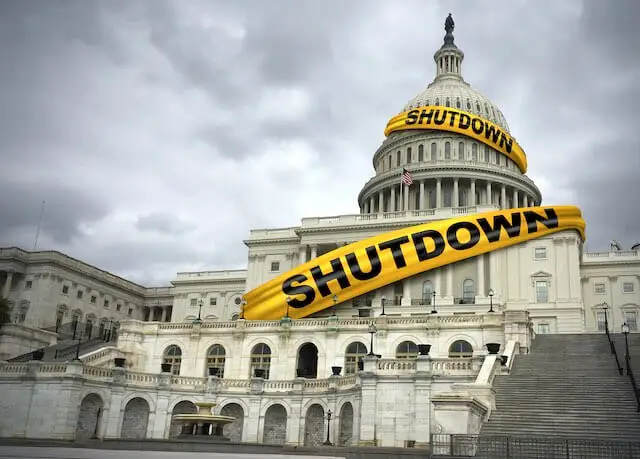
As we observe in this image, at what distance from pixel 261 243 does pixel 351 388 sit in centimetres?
5168

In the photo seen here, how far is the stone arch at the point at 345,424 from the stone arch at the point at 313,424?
263cm

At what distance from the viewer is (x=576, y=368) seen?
38.5m

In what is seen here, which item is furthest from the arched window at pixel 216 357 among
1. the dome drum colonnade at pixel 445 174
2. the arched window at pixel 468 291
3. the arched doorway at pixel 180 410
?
the dome drum colonnade at pixel 445 174

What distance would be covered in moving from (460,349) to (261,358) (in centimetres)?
1608

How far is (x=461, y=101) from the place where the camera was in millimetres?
118438

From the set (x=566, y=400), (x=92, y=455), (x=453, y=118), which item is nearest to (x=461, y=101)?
(x=453, y=118)

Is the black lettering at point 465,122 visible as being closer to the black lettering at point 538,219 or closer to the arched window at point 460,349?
the black lettering at point 538,219

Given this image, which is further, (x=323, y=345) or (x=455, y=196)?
(x=455, y=196)

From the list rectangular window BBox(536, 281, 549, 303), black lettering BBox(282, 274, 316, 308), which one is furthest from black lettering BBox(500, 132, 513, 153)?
black lettering BBox(282, 274, 316, 308)

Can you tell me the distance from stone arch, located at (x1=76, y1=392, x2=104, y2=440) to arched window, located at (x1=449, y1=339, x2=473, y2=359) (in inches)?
966

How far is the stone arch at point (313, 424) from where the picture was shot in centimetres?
4841

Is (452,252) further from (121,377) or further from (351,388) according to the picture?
(121,377)

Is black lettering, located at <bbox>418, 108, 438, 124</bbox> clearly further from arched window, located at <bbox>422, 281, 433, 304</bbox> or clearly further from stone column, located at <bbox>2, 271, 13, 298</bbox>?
stone column, located at <bbox>2, 271, 13, 298</bbox>

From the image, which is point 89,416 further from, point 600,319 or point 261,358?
point 600,319
